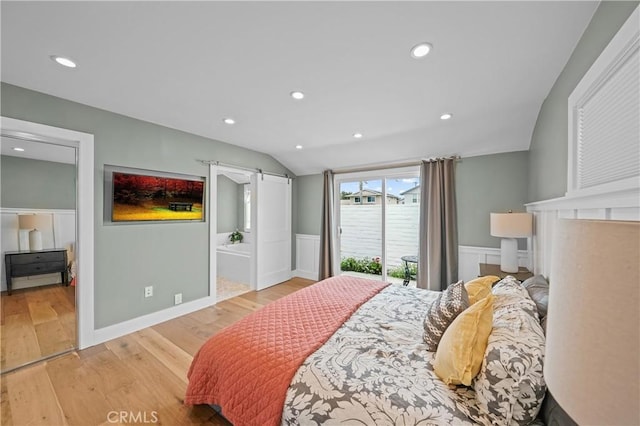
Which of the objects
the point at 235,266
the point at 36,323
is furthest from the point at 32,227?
the point at 235,266

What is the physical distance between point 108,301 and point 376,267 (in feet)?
12.3

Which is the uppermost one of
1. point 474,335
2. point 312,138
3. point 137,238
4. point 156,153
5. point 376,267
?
point 312,138

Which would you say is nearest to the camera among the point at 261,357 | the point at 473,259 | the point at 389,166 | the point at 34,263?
the point at 261,357

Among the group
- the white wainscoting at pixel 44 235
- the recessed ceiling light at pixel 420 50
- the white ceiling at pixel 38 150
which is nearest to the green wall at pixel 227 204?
the white wainscoting at pixel 44 235

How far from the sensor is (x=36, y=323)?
2.64m

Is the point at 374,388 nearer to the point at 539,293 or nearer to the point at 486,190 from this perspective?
the point at 539,293

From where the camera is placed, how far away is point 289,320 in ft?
5.90

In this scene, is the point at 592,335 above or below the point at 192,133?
below

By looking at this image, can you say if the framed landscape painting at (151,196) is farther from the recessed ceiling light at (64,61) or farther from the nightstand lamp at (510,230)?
the nightstand lamp at (510,230)

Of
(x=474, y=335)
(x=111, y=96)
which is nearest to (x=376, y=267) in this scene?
(x=474, y=335)

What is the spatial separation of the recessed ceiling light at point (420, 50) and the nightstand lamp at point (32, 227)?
150 inches

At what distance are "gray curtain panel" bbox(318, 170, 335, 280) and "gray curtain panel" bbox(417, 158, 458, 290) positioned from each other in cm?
162

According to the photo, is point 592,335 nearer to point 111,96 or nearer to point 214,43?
point 214,43

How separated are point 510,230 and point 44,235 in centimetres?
495
